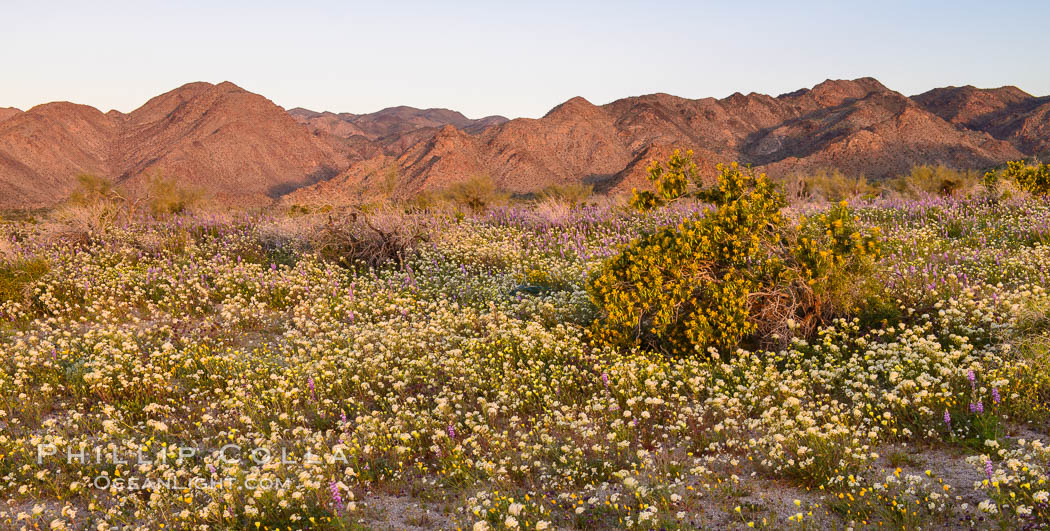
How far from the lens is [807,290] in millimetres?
6395

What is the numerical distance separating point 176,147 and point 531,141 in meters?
55.9

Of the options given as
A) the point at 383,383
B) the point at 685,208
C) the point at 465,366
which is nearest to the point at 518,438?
the point at 465,366

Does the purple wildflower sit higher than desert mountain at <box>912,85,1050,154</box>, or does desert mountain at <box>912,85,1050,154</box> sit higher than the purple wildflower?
desert mountain at <box>912,85,1050,154</box>

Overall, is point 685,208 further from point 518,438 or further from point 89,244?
point 89,244

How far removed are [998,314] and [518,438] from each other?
5.22 meters

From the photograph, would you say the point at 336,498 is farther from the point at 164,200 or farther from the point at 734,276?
the point at 164,200

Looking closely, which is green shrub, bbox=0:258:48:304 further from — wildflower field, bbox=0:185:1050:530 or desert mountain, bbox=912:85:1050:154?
desert mountain, bbox=912:85:1050:154

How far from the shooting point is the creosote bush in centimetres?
623

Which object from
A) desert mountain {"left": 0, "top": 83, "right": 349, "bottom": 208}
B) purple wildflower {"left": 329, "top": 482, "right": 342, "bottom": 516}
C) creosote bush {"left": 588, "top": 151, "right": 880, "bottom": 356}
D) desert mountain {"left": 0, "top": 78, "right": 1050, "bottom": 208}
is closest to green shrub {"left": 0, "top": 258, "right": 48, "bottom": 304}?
purple wildflower {"left": 329, "top": 482, "right": 342, "bottom": 516}

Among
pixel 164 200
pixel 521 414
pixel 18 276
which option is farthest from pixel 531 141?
pixel 521 414

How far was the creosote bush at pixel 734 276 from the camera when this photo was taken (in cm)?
623

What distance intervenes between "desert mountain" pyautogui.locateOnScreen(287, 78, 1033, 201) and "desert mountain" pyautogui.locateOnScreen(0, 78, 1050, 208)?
25 centimetres

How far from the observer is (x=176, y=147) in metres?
92.6

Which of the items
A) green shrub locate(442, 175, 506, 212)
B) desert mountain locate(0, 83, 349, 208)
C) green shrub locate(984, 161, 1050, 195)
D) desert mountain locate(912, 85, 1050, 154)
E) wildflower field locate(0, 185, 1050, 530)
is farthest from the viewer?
desert mountain locate(0, 83, 349, 208)
